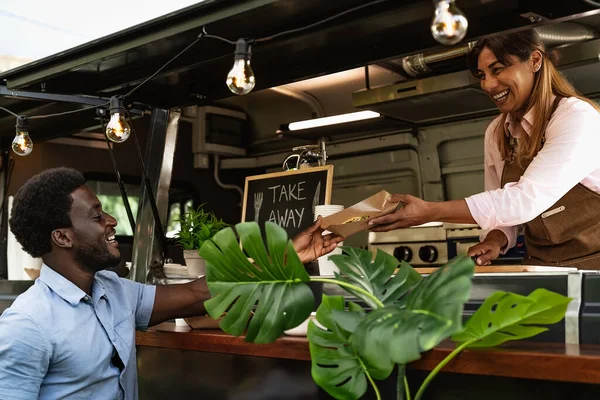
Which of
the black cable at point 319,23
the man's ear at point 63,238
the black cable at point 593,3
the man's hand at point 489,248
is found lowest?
Answer: the man's hand at point 489,248

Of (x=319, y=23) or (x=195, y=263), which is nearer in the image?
(x=319, y=23)

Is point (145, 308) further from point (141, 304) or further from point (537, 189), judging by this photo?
point (537, 189)

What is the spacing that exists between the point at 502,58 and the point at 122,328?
1556 mm

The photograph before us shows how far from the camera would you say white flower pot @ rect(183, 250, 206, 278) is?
9.20 feet

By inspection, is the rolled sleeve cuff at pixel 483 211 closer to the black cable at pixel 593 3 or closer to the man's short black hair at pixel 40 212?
the black cable at pixel 593 3

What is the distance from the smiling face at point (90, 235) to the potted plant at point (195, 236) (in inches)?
23.5

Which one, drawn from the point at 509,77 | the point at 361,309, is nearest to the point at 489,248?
the point at 509,77

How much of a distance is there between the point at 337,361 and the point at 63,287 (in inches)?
36.4

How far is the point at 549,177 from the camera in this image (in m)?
2.24

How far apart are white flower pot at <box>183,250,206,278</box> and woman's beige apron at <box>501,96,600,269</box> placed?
49.9 inches

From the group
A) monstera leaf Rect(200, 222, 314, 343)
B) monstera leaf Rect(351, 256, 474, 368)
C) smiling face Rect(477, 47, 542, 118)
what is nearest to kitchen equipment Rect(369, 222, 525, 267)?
smiling face Rect(477, 47, 542, 118)

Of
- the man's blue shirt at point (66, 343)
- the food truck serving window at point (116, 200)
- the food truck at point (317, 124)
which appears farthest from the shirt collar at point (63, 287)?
the food truck serving window at point (116, 200)

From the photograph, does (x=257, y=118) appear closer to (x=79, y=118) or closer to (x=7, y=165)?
(x=7, y=165)

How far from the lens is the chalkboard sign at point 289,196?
286 cm
